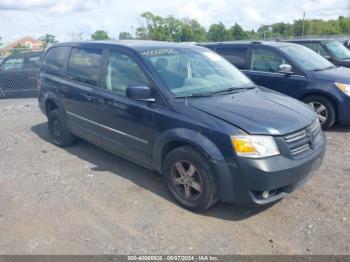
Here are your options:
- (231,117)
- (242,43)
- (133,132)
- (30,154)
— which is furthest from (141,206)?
(242,43)

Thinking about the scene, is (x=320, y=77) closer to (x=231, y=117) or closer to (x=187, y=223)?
(x=231, y=117)

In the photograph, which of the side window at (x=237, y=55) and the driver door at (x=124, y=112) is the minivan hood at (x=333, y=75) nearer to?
the side window at (x=237, y=55)

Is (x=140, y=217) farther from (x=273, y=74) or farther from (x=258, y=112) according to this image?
(x=273, y=74)

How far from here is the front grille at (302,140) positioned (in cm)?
344

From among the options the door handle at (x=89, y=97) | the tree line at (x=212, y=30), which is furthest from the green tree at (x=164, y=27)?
the door handle at (x=89, y=97)

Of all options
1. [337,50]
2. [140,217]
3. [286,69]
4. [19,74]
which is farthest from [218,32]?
[140,217]

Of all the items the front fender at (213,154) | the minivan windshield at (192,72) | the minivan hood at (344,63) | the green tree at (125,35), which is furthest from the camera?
the green tree at (125,35)

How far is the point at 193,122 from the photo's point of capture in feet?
11.8

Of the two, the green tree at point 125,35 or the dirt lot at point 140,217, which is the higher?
the green tree at point 125,35

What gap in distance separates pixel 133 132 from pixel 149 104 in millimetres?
472

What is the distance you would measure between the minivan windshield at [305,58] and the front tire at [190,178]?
4.26 metres

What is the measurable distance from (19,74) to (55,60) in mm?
5621

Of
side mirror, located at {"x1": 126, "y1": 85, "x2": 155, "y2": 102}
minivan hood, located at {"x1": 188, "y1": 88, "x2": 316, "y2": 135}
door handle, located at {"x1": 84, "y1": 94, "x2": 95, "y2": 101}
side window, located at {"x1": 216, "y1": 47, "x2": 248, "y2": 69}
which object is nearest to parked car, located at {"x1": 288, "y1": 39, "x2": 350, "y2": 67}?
side window, located at {"x1": 216, "y1": 47, "x2": 248, "y2": 69}

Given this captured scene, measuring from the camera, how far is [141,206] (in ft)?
13.0
